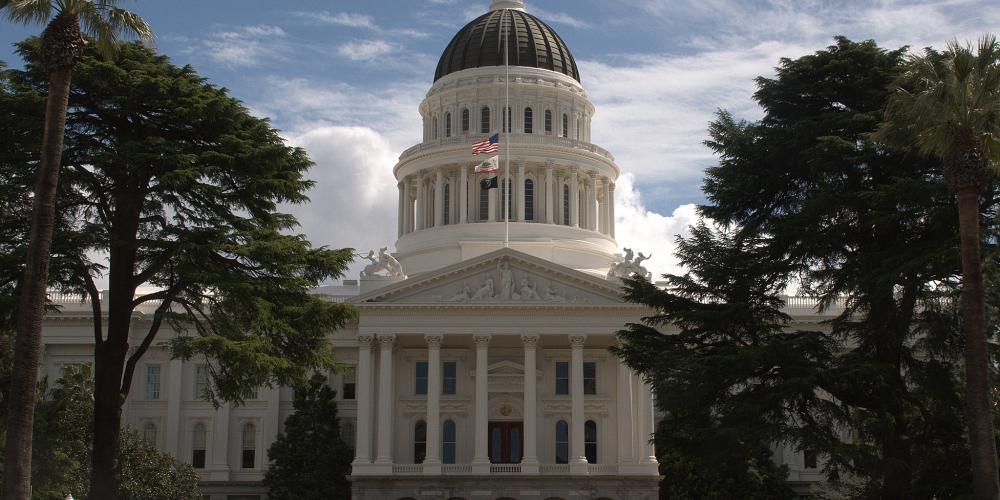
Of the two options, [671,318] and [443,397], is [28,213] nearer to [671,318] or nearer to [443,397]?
[671,318]

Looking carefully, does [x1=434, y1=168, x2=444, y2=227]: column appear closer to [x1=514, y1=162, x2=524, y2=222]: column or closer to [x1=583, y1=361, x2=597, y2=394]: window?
[x1=514, y1=162, x2=524, y2=222]: column

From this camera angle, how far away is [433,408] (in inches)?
2484

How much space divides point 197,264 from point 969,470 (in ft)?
65.7

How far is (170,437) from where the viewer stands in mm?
69688

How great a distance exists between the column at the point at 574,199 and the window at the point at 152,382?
84.9 ft

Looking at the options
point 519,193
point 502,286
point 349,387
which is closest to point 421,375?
point 349,387

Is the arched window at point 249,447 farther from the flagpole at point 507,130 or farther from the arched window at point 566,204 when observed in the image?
the arched window at point 566,204

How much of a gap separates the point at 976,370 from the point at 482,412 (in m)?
38.4

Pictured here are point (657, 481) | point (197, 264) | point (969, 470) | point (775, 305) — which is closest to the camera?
point (969, 470)

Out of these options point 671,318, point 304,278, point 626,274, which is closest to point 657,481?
point 626,274

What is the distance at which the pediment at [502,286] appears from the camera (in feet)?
210

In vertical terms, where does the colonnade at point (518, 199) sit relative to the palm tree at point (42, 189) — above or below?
above

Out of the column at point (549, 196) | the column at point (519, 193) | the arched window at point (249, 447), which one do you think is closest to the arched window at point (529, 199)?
the column at point (519, 193)

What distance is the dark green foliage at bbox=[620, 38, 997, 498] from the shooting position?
109ft
